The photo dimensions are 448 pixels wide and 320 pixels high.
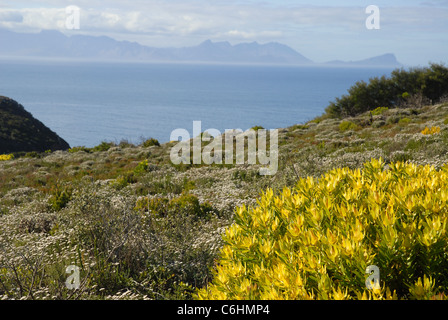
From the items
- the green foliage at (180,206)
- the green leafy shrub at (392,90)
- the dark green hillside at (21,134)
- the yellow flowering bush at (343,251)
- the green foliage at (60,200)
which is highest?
the green leafy shrub at (392,90)

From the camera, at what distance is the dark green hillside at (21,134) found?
35.7 m

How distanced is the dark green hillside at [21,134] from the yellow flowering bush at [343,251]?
37486 mm

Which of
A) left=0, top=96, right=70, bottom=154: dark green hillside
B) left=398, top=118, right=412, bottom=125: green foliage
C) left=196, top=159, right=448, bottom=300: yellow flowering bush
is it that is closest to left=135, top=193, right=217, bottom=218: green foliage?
left=196, top=159, right=448, bottom=300: yellow flowering bush

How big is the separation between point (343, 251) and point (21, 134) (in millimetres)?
41601

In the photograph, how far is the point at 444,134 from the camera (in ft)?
39.5

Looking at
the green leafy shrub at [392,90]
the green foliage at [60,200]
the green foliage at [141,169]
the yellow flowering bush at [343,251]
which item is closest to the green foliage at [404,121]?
the green leafy shrub at [392,90]

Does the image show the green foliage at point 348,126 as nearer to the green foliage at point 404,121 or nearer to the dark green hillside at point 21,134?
the green foliage at point 404,121

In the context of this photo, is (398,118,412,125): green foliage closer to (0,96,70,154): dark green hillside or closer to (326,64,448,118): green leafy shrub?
(326,64,448,118): green leafy shrub

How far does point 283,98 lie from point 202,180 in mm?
153538

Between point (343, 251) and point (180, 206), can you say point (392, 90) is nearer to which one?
point (180, 206)

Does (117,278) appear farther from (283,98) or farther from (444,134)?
(283,98)

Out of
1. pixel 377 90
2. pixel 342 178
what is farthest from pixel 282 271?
pixel 377 90

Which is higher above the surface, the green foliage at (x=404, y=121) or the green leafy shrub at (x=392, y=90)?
the green leafy shrub at (x=392, y=90)

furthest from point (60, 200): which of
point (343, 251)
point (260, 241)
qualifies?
point (343, 251)
